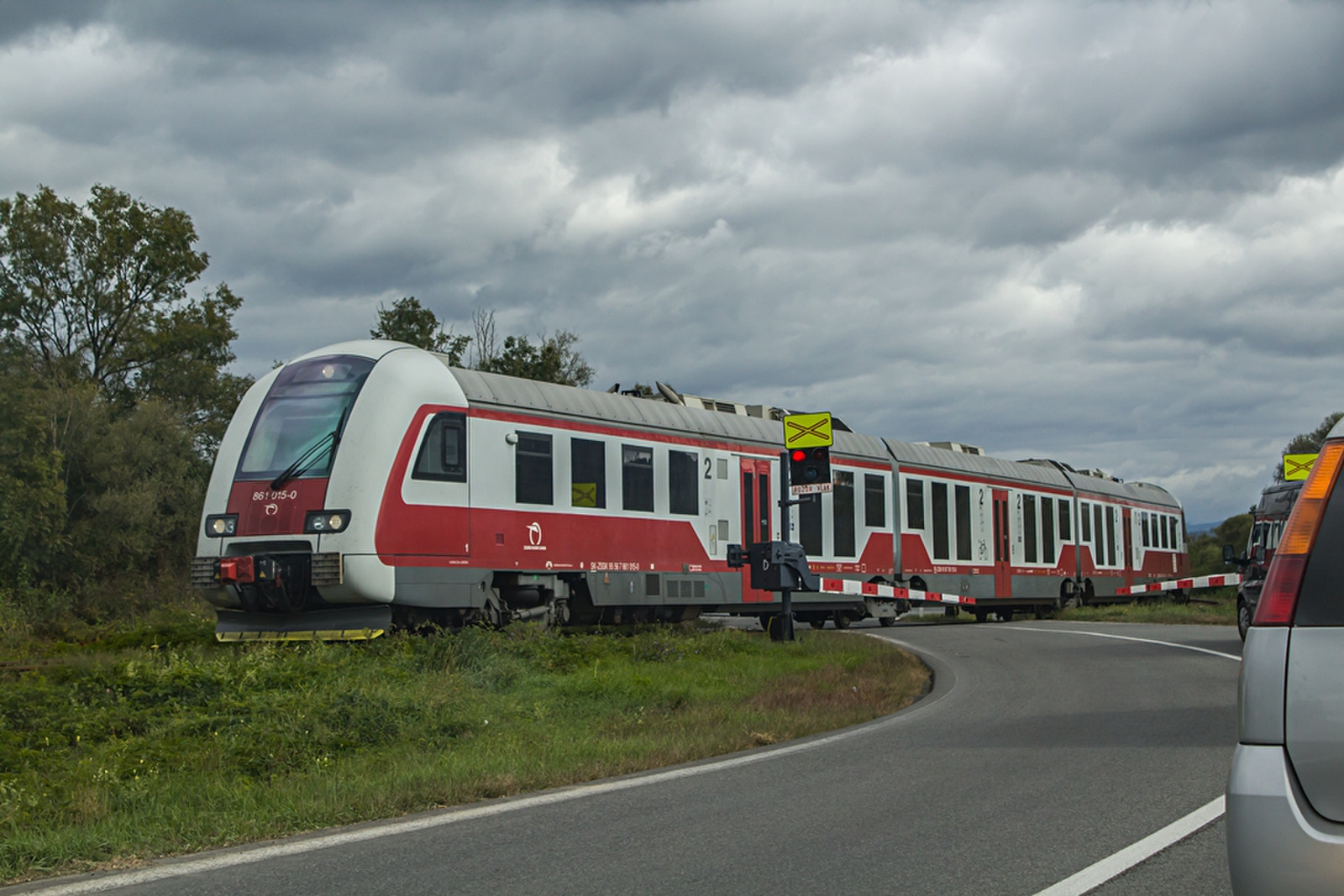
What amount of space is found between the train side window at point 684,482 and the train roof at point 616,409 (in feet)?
1.48

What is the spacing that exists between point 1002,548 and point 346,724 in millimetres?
22503

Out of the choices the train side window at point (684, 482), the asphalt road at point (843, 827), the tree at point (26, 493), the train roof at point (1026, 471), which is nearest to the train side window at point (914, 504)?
the train roof at point (1026, 471)

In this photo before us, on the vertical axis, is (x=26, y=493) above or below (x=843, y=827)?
above

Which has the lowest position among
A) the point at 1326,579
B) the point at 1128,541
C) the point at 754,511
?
the point at 1326,579

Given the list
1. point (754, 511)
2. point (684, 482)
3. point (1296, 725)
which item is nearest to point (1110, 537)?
point (754, 511)

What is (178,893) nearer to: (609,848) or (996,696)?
(609,848)

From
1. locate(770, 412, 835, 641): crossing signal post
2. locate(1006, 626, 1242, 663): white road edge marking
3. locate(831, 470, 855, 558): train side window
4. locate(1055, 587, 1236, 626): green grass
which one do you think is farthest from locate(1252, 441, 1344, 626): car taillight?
locate(1055, 587, 1236, 626): green grass

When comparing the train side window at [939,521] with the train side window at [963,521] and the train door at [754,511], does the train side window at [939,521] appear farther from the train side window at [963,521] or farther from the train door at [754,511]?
the train door at [754,511]

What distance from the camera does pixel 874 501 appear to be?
987 inches

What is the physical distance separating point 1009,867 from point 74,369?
1504 inches

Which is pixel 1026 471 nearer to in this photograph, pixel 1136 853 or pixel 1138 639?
pixel 1138 639

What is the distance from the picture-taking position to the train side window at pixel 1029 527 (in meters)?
30.8

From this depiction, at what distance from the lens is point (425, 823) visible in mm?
6621

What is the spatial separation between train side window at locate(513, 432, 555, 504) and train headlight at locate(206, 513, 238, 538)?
3520mm
